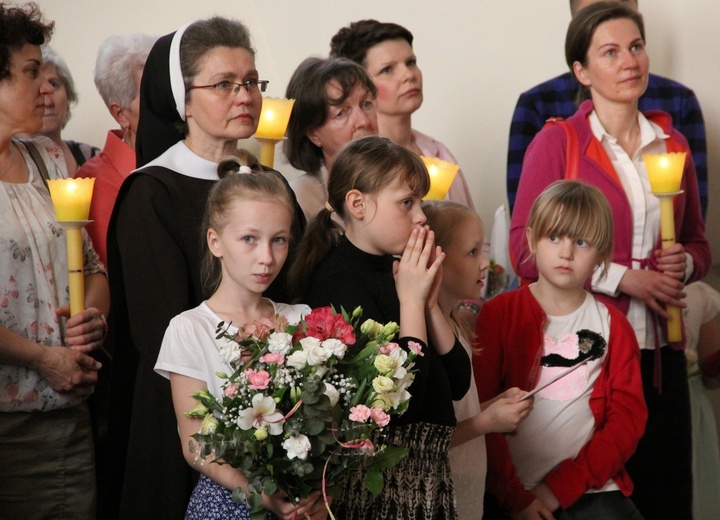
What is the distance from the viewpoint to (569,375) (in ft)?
10.0

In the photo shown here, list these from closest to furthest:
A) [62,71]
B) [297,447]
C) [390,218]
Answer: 1. [297,447]
2. [390,218]
3. [62,71]

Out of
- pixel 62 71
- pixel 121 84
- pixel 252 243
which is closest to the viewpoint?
pixel 252 243

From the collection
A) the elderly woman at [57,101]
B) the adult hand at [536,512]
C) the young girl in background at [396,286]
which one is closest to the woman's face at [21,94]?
the elderly woman at [57,101]

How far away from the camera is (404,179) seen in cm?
252

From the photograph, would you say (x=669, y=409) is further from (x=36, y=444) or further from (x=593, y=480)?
(x=36, y=444)

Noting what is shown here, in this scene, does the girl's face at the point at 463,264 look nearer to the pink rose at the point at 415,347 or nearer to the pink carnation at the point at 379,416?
the pink rose at the point at 415,347

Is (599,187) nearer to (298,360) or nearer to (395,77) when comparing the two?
(395,77)

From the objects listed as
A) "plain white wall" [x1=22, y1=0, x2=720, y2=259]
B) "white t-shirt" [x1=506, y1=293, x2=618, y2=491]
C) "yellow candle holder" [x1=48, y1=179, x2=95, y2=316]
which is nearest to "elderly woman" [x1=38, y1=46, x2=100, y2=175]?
"plain white wall" [x1=22, y1=0, x2=720, y2=259]

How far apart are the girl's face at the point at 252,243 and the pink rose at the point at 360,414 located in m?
0.47

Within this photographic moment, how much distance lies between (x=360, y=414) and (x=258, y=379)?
213 mm

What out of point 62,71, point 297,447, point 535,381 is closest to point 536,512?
point 535,381

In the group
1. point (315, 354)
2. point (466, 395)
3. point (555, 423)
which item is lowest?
point (555, 423)

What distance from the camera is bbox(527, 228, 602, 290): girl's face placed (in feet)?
10.0

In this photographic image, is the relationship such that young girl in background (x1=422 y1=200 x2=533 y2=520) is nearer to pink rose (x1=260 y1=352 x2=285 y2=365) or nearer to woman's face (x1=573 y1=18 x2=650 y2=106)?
pink rose (x1=260 y1=352 x2=285 y2=365)
